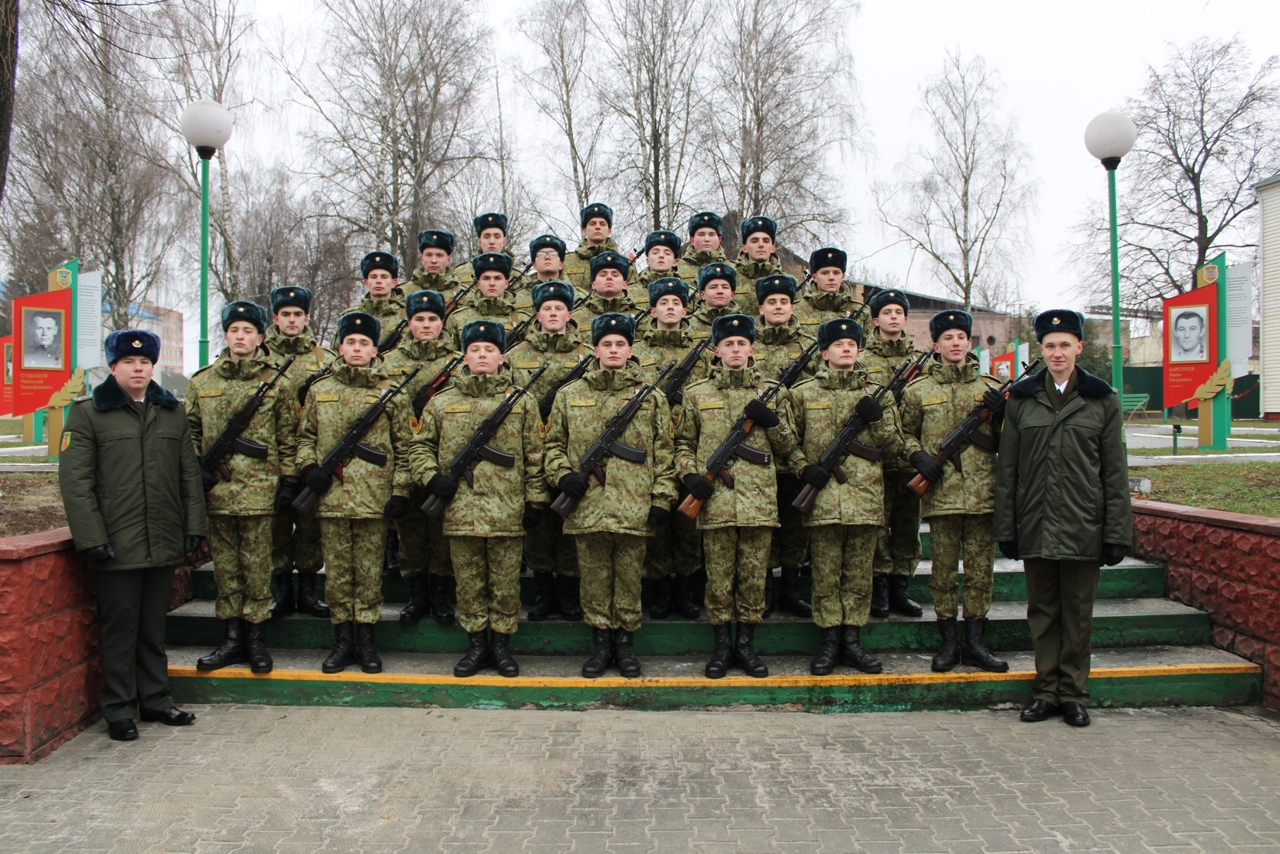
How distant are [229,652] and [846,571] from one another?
389cm

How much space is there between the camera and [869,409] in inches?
189

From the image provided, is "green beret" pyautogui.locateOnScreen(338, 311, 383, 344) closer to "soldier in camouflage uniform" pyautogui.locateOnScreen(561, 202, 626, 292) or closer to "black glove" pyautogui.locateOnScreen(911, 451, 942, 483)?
"soldier in camouflage uniform" pyautogui.locateOnScreen(561, 202, 626, 292)

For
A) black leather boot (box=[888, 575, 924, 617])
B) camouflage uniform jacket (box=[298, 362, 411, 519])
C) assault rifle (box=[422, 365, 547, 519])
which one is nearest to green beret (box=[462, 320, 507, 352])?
assault rifle (box=[422, 365, 547, 519])

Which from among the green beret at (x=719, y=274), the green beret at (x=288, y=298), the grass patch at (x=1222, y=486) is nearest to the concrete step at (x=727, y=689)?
the grass patch at (x=1222, y=486)

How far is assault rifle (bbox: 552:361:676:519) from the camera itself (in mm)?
4789

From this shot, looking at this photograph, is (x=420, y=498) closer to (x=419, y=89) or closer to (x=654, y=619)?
(x=654, y=619)

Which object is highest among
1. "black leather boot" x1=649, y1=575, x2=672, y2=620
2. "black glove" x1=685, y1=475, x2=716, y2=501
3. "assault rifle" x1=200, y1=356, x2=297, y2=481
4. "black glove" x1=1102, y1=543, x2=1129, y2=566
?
"assault rifle" x1=200, y1=356, x2=297, y2=481

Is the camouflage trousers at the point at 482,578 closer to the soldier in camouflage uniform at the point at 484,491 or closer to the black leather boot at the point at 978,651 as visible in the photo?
the soldier in camouflage uniform at the point at 484,491

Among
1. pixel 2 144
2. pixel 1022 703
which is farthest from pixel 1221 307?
pixel 2 144

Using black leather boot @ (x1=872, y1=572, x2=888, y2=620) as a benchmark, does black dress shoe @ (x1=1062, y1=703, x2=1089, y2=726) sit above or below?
below

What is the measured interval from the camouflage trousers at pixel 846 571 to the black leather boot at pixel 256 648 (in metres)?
3.41

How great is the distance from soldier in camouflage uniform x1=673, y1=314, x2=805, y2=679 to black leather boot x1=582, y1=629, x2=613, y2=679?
631 mm

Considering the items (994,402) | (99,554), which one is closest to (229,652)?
(99,554)

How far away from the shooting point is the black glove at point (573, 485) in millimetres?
4730
